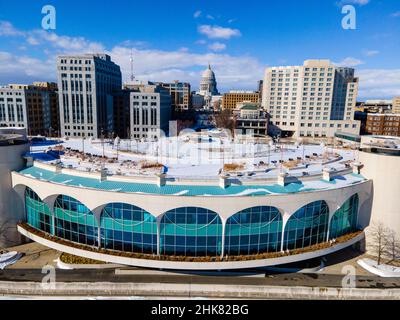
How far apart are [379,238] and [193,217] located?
94.5 ft

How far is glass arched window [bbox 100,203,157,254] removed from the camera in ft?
120

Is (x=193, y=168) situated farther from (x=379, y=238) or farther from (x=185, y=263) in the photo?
(x=379, y=238)

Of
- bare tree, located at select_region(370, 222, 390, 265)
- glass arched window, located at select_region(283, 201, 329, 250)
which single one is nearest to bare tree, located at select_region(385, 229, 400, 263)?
bare tree, located at select_region(370, 222, 390, 265)

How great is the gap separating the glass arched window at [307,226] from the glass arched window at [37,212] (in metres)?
34.0

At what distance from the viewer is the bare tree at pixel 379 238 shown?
43094 millimetres

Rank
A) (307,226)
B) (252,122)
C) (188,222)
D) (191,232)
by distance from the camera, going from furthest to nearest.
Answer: (252,122), (307,226), (191,232), (188,222)

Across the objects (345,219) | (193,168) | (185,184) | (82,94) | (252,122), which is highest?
(82,94)

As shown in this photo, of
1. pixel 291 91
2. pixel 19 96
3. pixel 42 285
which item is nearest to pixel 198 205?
pixel 42 285

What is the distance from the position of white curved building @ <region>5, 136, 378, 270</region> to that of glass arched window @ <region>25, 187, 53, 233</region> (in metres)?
0.36

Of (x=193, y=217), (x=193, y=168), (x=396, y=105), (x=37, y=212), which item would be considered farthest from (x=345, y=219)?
(x=396, y=105)

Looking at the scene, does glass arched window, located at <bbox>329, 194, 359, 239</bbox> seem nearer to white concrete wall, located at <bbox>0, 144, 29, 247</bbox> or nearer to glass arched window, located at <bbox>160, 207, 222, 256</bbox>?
glass arched window, located at <bbox>160, 207, 222, 256</bbox>

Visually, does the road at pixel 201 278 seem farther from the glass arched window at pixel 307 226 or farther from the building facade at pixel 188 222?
the glass arched window at pixel 307 226

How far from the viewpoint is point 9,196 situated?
4409cm

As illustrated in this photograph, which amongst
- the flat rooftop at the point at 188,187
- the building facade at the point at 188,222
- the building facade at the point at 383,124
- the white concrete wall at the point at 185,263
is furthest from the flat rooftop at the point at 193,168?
the building facade at the point at 383,124
